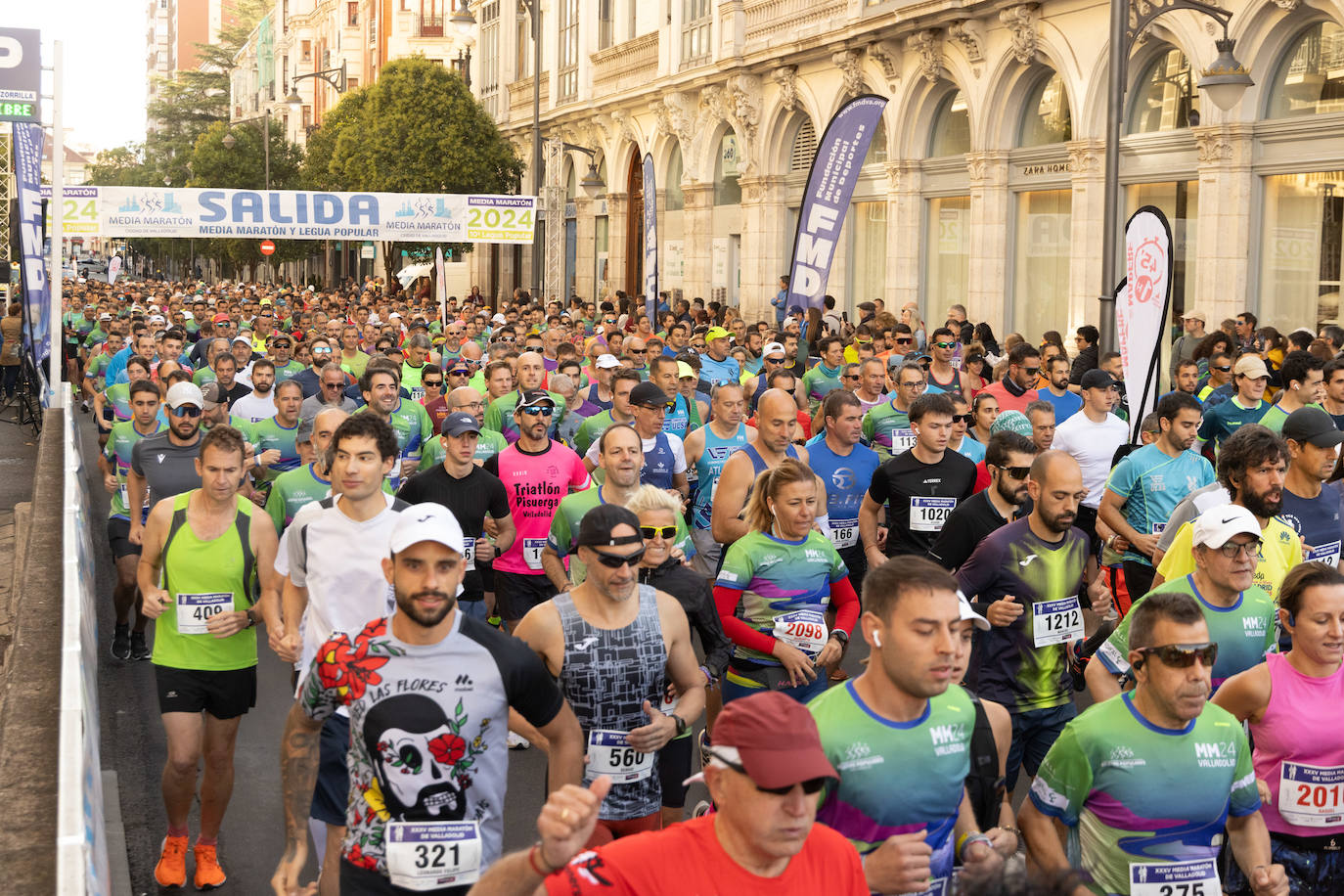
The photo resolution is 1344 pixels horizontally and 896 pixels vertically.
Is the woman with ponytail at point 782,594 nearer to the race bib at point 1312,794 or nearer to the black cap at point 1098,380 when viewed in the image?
the race bib at point 1312,794

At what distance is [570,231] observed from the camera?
151 ft

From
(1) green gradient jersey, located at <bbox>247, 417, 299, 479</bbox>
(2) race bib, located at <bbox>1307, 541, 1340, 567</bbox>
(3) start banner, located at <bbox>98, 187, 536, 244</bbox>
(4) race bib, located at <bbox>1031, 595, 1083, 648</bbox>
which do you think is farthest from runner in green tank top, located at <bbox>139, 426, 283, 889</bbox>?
(3) start banner, located at <bbox>98, 187, 536, 244</bbox>

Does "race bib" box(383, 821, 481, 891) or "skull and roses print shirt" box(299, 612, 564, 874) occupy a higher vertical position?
"skull and roses print shirt" box(299, 612, 564, 874)

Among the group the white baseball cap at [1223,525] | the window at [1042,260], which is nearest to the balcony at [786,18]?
the window at [1042,260]

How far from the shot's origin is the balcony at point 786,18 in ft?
92.8

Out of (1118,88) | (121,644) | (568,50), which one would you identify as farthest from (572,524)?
(568,50)

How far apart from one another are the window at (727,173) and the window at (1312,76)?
16.4m

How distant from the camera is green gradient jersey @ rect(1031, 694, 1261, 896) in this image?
4.14 metres

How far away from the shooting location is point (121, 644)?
1043cm

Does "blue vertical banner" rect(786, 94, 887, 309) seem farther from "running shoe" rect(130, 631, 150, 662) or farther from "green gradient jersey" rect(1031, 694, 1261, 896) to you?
"green gradient jersey" rect(1031, 694, 1261, 896)

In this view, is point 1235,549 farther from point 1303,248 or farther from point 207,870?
point 1303,248

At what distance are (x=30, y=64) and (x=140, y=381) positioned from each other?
2361cm

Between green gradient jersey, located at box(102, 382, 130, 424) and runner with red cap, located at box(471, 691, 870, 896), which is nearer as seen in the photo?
runner with red cap, located at box(471, 691, 870, 896)

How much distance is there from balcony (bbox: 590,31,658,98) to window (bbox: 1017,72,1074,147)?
15277 millimetres
